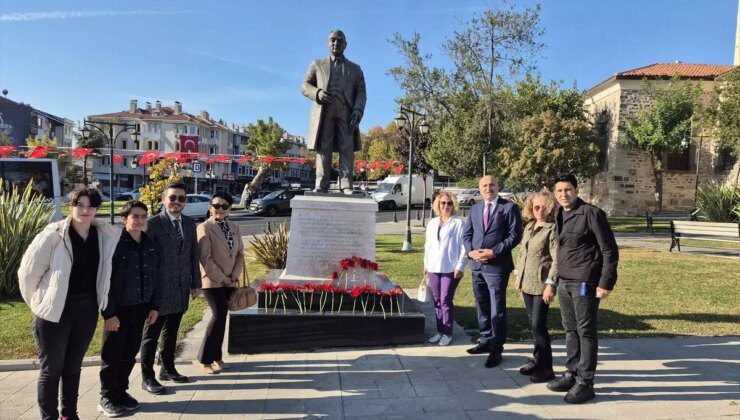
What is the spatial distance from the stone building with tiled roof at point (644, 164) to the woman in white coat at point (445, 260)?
1040 inches

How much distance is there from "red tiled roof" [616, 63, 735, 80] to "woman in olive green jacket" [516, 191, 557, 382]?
2772cm

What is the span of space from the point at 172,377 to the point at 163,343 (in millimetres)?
297

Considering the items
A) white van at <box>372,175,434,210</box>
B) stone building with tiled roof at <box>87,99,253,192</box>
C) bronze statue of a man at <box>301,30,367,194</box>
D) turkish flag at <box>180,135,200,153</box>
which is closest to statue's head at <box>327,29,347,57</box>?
bronze statue of a man at <box>301,30,367,194</box>

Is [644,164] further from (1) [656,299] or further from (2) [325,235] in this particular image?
(2) [325,235]

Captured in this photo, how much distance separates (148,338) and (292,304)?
1678 mm

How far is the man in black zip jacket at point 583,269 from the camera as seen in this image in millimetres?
3520

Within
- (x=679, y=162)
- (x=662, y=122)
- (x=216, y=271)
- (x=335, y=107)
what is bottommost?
(x=216, y=271)

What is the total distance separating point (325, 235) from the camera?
591 cm

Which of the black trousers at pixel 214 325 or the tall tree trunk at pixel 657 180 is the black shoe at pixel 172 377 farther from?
the tall tree trunk at pixel 657 180

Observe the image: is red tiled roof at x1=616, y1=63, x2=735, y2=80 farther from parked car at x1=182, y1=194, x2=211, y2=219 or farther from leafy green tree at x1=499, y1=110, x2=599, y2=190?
parked car at x1=182, y1=194, x2=211, y2=219

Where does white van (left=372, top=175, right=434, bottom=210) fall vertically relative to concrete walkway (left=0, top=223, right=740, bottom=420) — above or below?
above

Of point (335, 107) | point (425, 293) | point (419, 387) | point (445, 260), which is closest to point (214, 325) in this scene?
point (419, 387)

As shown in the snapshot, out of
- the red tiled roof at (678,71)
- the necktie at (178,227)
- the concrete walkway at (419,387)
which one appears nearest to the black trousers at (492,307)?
the concrete walkway at (419,387)

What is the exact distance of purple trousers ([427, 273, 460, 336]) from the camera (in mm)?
5078
